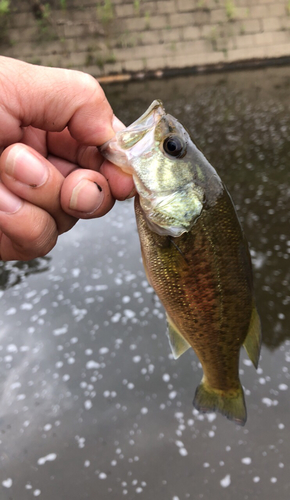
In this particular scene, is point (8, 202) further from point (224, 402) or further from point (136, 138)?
point (224, 402)

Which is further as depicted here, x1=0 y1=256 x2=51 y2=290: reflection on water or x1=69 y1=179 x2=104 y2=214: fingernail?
x1=0 y1=256 x2=51 y2=290: reflection on water

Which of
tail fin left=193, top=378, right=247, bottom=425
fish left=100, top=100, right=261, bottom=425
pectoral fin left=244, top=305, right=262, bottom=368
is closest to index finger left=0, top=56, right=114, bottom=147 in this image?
fish left=100, top=100, right=261, bottom=425

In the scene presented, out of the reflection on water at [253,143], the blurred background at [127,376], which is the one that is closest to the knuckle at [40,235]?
the blurred background at [127,376]

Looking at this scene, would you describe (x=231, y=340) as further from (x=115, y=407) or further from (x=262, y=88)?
(x=262, y=88)

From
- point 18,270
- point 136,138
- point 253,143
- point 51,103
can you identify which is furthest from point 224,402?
point 253,143

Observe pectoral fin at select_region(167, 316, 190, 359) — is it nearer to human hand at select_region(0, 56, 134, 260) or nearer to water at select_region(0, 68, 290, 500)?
human hand at select_region(0, 56, 134, 260)

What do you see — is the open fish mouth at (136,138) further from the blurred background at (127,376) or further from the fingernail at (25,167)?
the blurred background at (127,376)
